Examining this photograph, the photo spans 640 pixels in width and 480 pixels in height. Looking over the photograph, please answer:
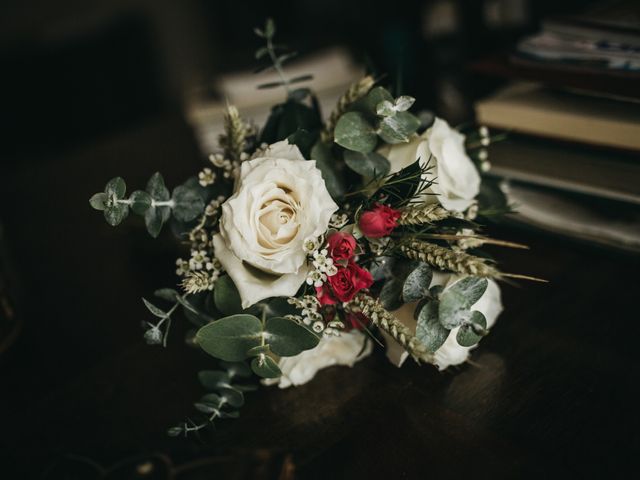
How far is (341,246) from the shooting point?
0.57 meters

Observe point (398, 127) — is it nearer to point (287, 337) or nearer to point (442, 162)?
point (442, 162)

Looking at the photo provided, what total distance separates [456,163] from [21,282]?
81 centimetres

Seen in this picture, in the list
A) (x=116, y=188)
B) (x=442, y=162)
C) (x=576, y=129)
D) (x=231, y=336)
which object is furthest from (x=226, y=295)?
(x=576, y=129)

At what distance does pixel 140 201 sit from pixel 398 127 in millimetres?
278

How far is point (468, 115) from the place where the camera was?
45.8 inches

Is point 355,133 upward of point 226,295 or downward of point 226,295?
upward

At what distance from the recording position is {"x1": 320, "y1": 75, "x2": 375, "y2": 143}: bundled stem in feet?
2.10

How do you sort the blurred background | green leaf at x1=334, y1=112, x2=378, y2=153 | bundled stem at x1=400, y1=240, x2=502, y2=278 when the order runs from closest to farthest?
bundled stem at x1=400, y1=240, x2=502, y2=278 < green leaf at x1=334, y1=112, x2=378, y2=153 < the blurred background

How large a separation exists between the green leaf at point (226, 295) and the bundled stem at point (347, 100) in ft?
0.63

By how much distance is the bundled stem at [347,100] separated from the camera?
2.10 feet

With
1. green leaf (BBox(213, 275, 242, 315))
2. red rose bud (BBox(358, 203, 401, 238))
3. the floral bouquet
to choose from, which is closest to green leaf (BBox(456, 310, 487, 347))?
the floral bouquet

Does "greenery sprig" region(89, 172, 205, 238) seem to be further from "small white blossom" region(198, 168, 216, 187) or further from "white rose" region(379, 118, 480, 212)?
"white rose" region(379, 118, 480, 212)

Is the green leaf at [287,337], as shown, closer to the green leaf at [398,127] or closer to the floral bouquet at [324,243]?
the floral bouquet at [324,243]

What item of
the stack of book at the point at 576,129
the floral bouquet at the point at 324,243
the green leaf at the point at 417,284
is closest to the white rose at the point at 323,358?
the floral bouquet at the point at 324,243
